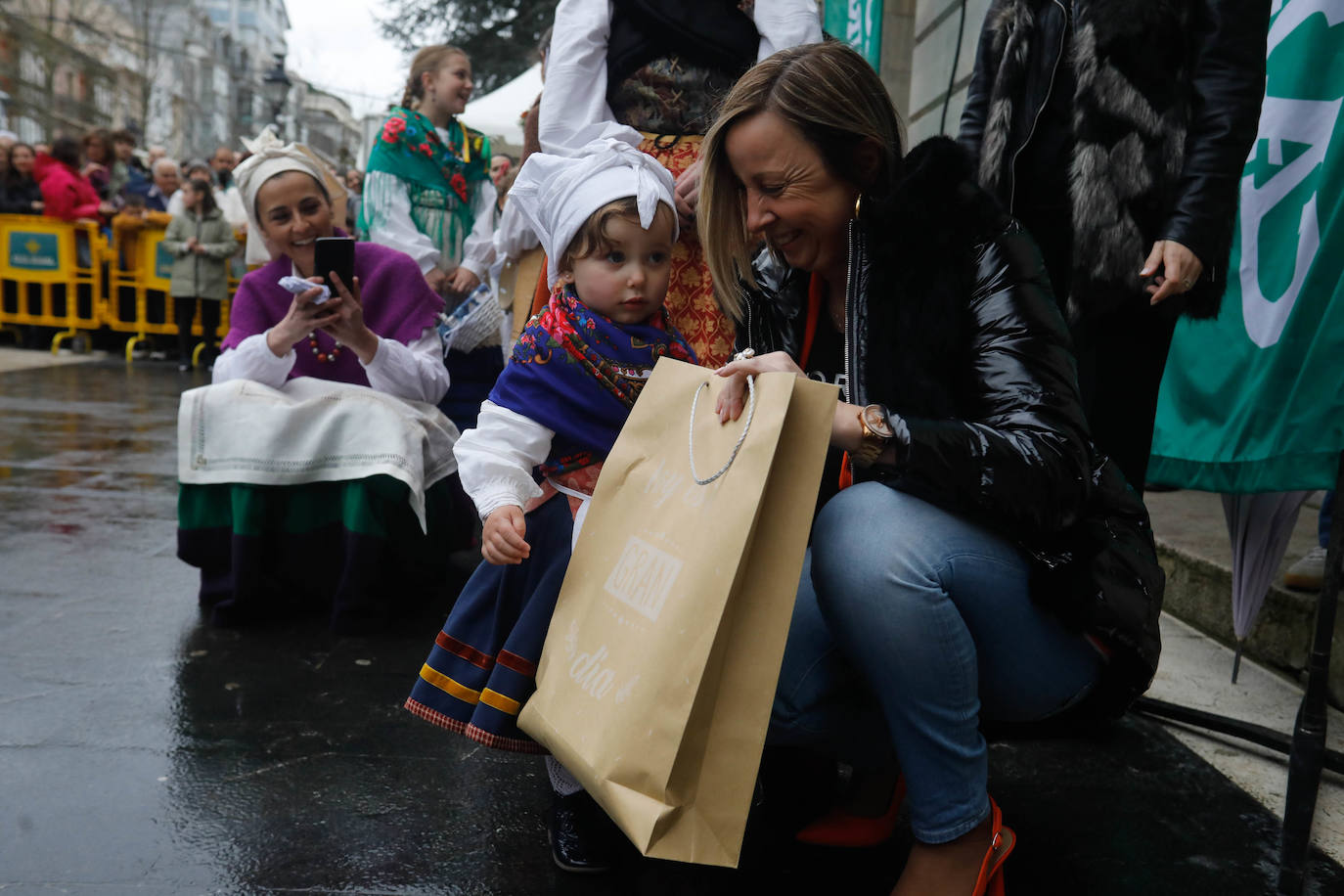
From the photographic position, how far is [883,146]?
176 cm

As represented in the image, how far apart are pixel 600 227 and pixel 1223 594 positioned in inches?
87.5

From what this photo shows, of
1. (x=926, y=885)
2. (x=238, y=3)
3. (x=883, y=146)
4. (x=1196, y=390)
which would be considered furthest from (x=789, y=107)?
Result: (x=238, y=3)

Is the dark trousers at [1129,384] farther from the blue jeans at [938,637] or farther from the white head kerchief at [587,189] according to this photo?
the white head kerchief at [587,189]

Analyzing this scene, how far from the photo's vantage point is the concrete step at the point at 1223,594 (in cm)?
281

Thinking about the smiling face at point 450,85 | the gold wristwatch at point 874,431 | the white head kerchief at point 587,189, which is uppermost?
the smiling face at point 450,85

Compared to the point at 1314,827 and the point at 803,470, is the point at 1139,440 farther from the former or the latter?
the point at 803,470

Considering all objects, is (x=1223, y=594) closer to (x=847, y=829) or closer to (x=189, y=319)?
(x=847, y=829)

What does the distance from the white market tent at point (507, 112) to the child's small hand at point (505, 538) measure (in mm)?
8928

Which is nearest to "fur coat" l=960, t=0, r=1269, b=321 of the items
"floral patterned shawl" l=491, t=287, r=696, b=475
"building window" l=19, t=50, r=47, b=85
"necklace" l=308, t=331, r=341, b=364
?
"floral patterned shawl" l=491, t=287, r=696, b=475

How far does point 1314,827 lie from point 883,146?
5.17 feet

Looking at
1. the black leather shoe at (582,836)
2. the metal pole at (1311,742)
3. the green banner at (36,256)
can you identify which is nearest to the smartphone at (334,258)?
the black leather shoe at (582,836)

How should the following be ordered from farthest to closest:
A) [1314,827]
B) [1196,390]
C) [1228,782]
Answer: [1196,390] → [1228,782] → [1314,827]

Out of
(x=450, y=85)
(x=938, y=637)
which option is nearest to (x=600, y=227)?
(x=938, y=637)

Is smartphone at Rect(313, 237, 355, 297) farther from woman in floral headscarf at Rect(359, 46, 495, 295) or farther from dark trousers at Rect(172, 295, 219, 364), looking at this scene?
dark trousers at Rect(172, 295, 219, 364)
